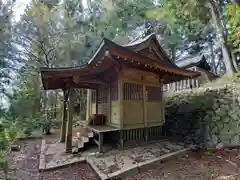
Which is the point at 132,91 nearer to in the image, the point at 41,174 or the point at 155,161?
the point at 155,161

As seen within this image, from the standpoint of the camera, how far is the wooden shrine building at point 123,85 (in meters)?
5.00

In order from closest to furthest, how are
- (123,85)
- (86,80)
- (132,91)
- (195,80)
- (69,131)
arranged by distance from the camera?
(69,131), (86,80), (123,85), (132,91), (195,80)

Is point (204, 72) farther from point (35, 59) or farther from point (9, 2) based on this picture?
point (9, 2)

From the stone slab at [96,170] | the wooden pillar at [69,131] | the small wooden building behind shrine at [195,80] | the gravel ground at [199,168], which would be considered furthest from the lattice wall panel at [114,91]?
the small wooden building behind shrine at [195,80]

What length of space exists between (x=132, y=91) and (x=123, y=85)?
0.47 meters

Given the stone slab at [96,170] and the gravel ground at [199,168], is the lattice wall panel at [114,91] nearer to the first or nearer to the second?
the stone slab at [96,170]

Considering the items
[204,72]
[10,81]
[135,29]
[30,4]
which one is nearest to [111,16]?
[135,29]

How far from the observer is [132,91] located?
5.93 meters

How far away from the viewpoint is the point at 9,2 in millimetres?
11242

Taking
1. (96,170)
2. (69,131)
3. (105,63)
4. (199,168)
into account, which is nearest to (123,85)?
(105,63)

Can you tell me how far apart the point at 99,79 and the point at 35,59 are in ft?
25.8

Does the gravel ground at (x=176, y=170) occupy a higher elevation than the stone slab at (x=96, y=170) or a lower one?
lower

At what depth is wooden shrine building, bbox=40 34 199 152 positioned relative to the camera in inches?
197

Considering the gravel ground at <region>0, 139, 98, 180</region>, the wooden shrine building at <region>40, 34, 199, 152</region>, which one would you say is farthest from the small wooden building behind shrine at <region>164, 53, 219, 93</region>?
the gravel ground at <region>0, 139, 98, 180</region>
